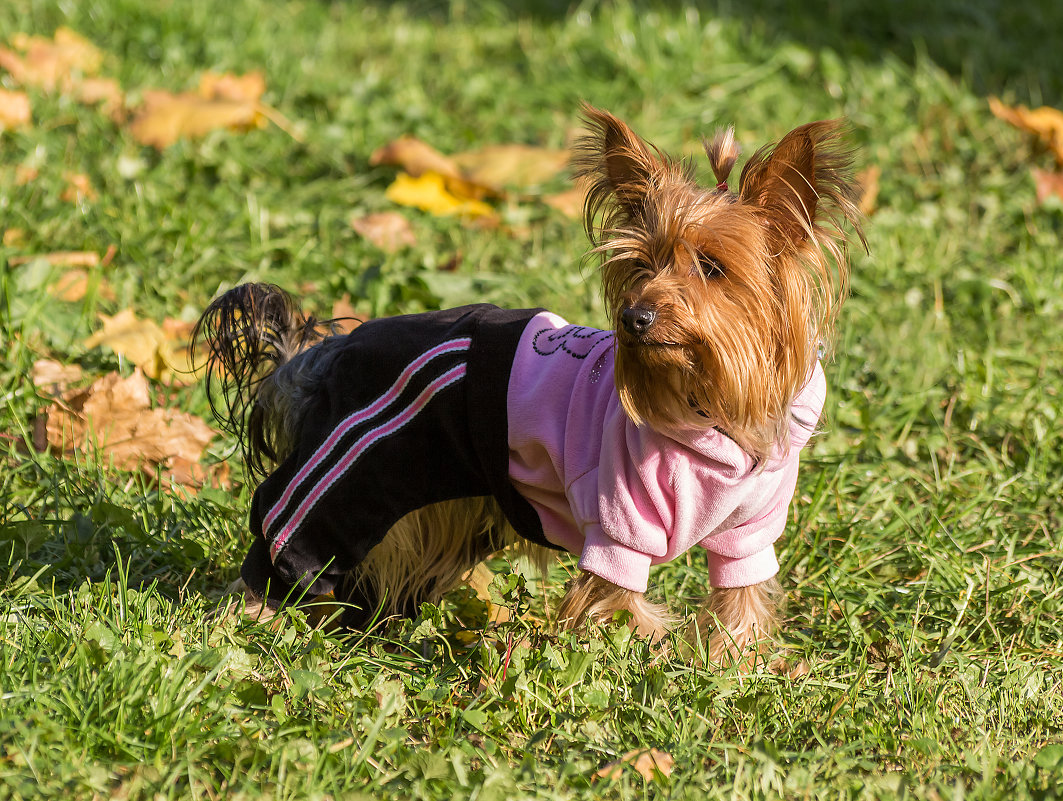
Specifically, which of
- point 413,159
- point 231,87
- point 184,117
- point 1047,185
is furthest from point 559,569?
point 231,87

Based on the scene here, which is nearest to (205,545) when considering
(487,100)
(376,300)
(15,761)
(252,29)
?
(15,761)

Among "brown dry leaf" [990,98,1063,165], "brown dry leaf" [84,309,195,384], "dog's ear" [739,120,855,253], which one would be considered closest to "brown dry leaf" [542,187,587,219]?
"brown dry leaf" [84,309,195,384]

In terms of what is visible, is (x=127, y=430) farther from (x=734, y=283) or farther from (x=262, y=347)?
(x=734, y=283)

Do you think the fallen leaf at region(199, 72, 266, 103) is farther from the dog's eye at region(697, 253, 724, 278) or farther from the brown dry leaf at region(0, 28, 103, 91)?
the dog's eye at region(697, 253, 724, 278)

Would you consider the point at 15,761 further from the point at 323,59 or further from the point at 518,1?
the point at 518,1

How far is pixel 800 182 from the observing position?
2385 mm

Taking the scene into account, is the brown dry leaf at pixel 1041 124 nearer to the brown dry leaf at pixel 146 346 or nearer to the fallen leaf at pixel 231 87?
the fallen leaf at pixel 231 87

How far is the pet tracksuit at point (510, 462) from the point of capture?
8.20 ft

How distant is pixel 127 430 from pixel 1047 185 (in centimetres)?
434

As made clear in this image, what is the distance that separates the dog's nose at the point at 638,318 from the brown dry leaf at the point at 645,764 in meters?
0.93

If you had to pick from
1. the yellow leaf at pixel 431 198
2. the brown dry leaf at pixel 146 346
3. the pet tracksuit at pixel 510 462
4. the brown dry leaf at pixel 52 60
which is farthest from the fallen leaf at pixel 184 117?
the pet tracksuit at pixel 510 462

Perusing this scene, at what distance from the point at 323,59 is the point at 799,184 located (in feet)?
15.6

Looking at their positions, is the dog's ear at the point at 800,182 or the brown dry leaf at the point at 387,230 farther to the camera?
the brown dry leaf at the point at 387,230

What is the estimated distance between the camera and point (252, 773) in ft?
7.62
